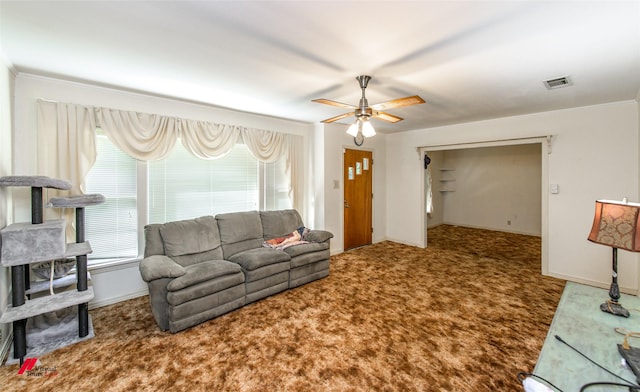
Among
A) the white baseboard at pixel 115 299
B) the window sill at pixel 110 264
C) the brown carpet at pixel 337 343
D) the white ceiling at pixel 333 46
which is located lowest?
the brown carpet at pixel 337 343

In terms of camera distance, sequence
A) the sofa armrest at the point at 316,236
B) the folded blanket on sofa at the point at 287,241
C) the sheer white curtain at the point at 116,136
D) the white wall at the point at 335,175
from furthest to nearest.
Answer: the white wall at the point at 335,175, the sofa armrest at the point at 316,236, the folded blanket on sofa at the point at 287,241, the sheer white curtain at the point at 116,136

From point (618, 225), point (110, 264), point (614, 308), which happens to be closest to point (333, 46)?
point (618, 225)

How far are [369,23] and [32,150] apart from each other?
346 centimetres

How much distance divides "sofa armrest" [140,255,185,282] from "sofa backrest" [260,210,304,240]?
1.45 metres

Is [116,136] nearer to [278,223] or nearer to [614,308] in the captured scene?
[278,223]

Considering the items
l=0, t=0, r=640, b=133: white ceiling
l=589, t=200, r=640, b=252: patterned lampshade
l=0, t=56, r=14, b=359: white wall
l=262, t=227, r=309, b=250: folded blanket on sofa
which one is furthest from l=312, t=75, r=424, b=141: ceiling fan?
l=0, t=56, r=14, b=359: white wall

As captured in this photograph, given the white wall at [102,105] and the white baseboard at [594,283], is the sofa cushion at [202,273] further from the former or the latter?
the white baseboard at [594,283]

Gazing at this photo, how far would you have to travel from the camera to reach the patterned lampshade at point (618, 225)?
1.61 metres

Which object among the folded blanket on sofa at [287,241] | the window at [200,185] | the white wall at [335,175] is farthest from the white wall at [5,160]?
the white wall at [335,175]

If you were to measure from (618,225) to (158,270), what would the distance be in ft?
11.7

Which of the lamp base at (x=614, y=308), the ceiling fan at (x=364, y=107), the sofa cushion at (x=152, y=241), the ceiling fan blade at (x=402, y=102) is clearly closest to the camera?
the lamp base at (x=614, y=308)

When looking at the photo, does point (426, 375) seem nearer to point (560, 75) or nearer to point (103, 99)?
point (560, 75)

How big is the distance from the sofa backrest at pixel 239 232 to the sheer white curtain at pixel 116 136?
0.96m

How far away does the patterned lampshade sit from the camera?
1.61 meters
